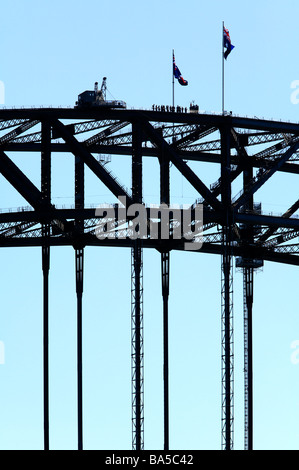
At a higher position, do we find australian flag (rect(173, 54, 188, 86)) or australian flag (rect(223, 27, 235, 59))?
australian flag (rect(223, 27, 235, 59))

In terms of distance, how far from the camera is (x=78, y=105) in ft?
420

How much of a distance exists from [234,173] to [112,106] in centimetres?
1717

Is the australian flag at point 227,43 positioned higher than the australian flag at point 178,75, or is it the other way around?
the australian flag at point 227,43

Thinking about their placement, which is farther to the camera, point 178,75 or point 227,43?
point 178,75

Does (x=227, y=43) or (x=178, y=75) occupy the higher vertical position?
(x=227, y=43)

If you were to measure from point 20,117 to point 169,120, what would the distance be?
36.9 ft
